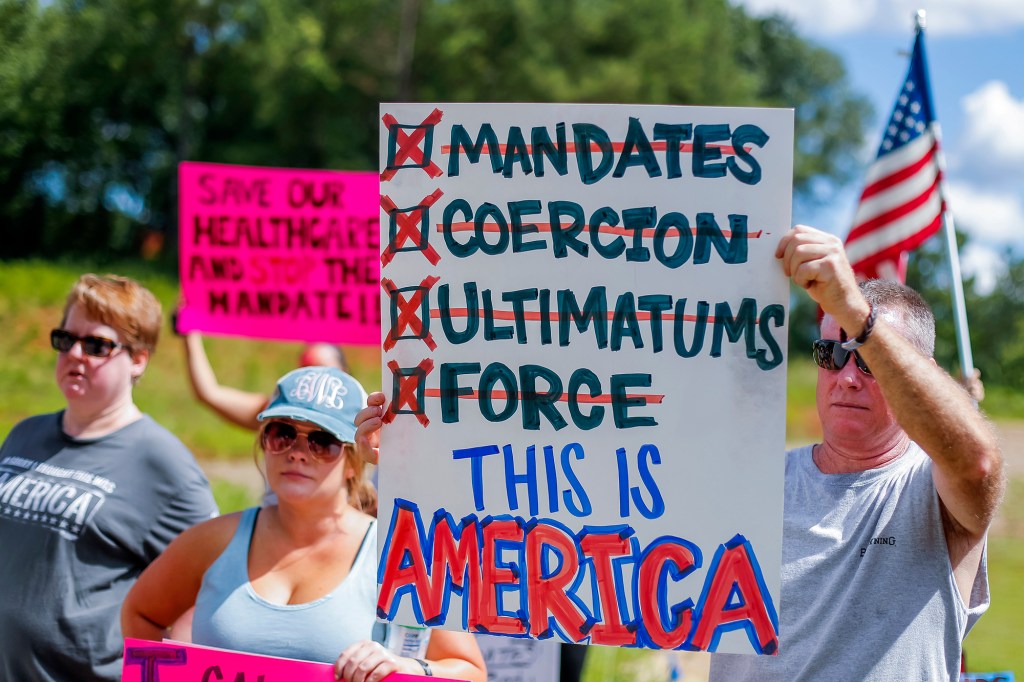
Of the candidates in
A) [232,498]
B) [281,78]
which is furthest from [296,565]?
[281,78]

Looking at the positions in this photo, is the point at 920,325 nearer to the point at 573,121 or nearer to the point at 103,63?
the point at 573,121

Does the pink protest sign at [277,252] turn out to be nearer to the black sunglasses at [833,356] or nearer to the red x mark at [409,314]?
the red x mark at [409,314]

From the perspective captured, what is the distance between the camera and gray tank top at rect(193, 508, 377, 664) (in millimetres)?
2391

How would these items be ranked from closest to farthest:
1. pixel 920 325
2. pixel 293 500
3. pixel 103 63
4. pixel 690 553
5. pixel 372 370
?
1. pixel 690 553
2. pixel 920 325
3. pixel 293 500
4. pixel 372 370
5. pixel 103 63

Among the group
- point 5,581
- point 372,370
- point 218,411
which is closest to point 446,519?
point 5,581

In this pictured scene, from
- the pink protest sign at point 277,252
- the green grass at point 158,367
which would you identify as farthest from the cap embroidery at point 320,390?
the green grass at point 158,367

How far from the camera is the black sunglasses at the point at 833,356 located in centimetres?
225

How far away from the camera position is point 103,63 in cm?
2636

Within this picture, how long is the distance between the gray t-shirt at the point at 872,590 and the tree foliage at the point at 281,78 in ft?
75.3

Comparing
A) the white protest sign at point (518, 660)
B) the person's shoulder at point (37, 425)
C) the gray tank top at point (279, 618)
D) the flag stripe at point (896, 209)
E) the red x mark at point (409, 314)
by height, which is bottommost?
the white protest sign at point (518, 660)

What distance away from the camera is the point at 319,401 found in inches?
103

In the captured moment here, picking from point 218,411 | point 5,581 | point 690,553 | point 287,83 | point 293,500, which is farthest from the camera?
point 287,83

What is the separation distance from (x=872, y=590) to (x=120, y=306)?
2269 mm

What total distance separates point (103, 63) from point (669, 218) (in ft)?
89.4
